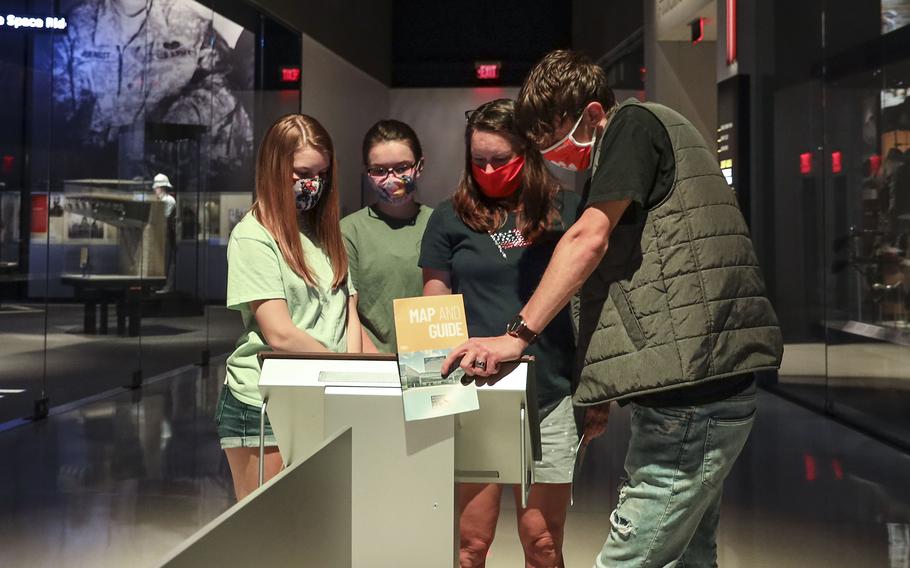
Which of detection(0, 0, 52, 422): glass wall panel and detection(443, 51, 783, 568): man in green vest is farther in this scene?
detection(0, 0, 52, 422): glass wall panel

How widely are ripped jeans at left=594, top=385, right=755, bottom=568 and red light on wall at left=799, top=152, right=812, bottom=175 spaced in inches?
219

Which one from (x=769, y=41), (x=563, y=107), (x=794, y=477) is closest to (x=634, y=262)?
(x=563, y=107)

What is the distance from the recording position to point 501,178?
2195mm

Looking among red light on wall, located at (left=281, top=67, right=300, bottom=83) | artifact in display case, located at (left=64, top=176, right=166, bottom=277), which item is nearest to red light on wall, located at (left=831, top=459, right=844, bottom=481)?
artifact in display case, located at (left=64, top=176, right=166, bottom=277)

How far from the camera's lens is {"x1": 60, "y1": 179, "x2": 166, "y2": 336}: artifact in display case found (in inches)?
268

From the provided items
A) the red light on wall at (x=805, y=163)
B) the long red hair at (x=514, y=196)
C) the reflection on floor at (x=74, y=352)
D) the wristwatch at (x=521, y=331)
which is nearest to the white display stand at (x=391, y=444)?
the wristwatch at (x=521, y=331)

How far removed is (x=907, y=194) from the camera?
5.30 meters

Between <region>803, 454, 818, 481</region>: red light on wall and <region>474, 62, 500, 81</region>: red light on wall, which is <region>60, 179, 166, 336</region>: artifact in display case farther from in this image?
<region>474, 62, 500, 81</region>: red light on wall

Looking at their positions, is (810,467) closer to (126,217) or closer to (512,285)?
(512,285)

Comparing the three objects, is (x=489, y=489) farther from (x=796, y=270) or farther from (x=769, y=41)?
(x=769, y=41)

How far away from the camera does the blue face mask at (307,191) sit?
2068 mm

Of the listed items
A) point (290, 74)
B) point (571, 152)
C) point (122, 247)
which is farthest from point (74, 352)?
point (571, 152)

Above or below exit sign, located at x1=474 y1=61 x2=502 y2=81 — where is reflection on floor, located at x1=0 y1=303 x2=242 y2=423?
below

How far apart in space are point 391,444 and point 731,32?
23.0 feet
